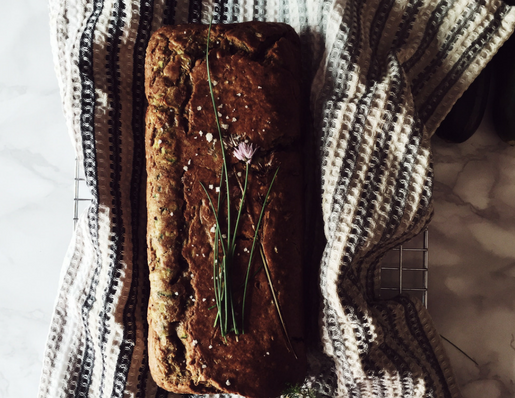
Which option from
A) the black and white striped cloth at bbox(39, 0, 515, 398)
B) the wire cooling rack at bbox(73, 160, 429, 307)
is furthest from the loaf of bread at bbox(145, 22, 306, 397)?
the wire cooling rack at bbox(73, 160, 429, 307)

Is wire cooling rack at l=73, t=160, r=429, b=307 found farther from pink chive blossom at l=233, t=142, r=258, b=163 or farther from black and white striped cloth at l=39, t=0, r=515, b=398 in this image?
pink chive blossom at l=233, t=142, r=258, b=163

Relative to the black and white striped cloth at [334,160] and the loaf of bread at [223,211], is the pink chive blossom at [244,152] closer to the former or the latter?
the loaf of bread at [223,211]

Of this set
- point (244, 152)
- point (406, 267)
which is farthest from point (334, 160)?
point (406, 267)

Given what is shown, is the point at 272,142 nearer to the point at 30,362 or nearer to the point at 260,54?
the point at 260,54

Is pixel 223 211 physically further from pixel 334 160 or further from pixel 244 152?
pixel 334 160

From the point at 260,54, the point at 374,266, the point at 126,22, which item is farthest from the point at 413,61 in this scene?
the point at 126,22

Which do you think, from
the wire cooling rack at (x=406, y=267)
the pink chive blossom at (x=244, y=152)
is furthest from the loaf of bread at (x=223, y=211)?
the wire cooling rack at (x=406, y=267)

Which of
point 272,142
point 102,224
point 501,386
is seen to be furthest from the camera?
point 501,386
